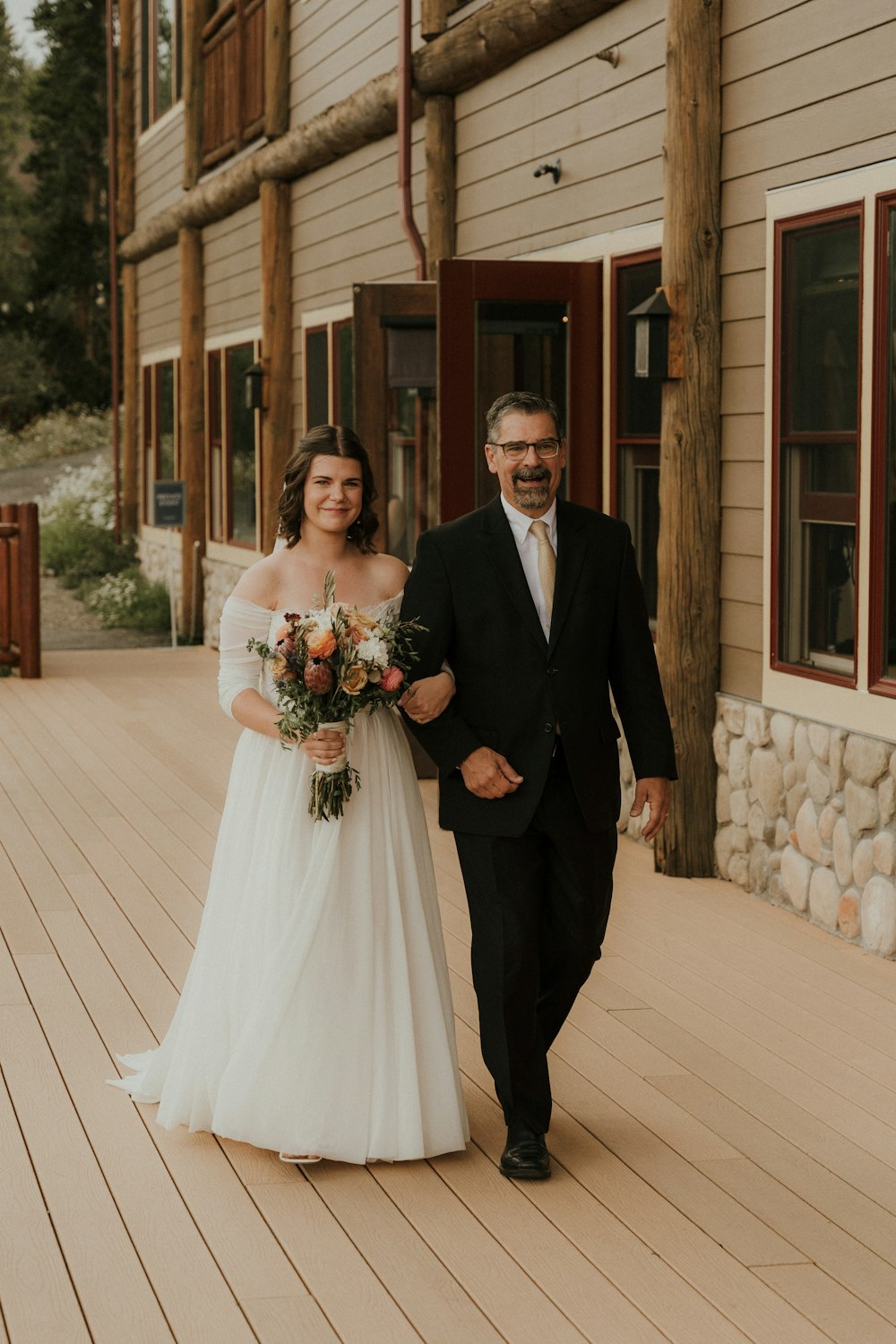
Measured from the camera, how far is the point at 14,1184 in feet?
14.1

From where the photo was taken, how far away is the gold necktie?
14.4 feet

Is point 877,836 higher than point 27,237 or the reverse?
the reverse

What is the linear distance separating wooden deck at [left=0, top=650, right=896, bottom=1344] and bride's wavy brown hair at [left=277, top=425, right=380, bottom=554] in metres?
1.54

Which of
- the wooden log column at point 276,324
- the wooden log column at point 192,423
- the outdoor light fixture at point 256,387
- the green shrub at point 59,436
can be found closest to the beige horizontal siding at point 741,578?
the wooden log column at point 276,324

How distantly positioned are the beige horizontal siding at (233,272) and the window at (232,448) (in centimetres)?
27

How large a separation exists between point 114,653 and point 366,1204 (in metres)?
12.4

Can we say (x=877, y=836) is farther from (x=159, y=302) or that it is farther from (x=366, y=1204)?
(x=159, y=302)

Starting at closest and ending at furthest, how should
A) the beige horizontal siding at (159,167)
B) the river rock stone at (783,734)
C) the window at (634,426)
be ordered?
the river rock stone at (783,734)
the window at (634,426)
the beige horizontal siding at (159,167)

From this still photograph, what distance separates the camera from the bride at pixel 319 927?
438 centimetres

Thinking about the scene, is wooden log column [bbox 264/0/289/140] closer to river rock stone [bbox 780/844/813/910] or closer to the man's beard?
river rock stone [bbox 780/844/813/910]

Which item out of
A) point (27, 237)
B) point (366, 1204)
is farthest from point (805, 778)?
point (27, 237)

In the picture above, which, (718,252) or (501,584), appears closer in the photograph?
(501,584)

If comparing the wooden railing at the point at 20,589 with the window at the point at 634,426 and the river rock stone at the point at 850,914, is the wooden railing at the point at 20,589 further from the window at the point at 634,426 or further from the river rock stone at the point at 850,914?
the river rock stone at the point at 850,914

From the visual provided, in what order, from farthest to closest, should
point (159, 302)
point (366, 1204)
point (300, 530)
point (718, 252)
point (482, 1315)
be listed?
point (159, 302) → point (718, 252) → point (300, 530) → point (366, 1204) → point (482, 1315)
